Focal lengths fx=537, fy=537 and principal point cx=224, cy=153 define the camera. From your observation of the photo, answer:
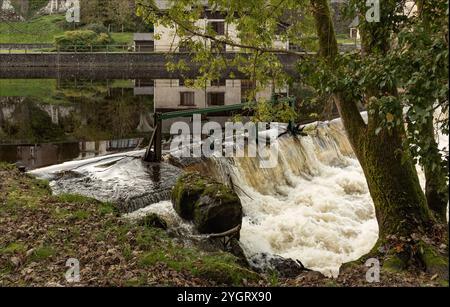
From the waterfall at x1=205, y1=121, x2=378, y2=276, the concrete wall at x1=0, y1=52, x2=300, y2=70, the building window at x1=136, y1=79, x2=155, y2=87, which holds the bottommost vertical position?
the waterfall at x1=205, y1=121, x2=378, y2=276

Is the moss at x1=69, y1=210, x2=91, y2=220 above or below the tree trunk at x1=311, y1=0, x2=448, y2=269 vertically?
below

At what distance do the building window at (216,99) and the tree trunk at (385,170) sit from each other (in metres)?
24.2

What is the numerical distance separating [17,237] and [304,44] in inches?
243

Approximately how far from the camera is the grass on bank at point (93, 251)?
7078mm

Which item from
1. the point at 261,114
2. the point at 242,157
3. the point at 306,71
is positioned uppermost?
the point at 306,71

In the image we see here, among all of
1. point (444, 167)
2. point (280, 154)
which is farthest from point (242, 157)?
point (444, 167)

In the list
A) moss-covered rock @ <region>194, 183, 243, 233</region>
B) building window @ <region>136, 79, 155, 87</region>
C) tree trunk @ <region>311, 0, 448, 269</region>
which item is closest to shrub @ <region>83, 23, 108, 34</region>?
building window @ <region>136, 79, 155, 87</region>

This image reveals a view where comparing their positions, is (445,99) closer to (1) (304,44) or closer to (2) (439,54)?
(2) (439,54)

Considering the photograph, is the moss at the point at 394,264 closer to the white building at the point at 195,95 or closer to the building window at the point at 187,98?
the white building at the point at 195,95

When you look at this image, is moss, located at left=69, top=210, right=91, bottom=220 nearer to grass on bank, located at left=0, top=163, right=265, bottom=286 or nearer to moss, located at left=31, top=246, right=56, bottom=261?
grass on bank, located at left=0, top=163, right=265, bottom=286

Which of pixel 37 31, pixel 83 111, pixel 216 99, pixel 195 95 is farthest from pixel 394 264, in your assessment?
pixel 37 31

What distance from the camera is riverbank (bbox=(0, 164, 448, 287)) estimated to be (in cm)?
696

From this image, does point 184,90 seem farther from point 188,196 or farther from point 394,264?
point 394,264

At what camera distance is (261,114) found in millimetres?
10836
